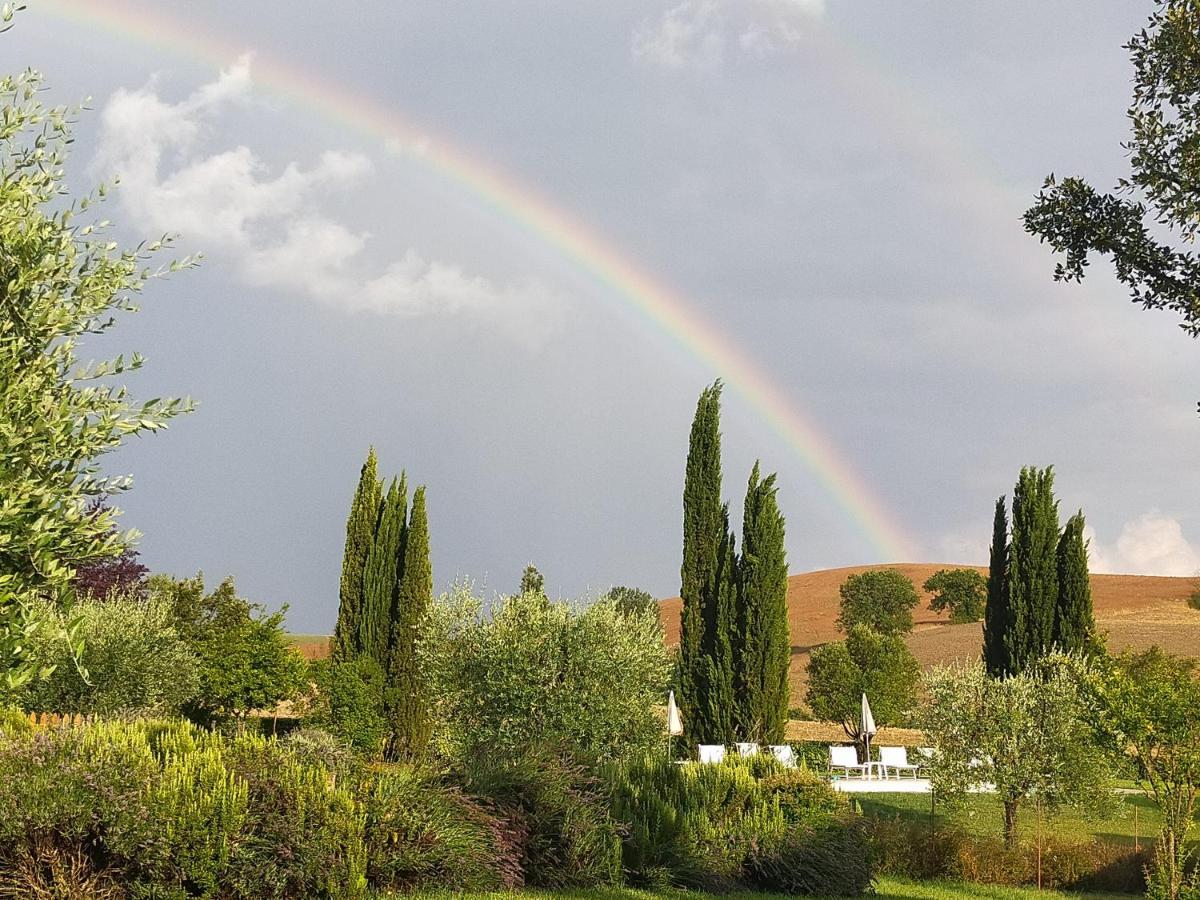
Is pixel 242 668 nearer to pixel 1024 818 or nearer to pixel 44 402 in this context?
pixel 1024 818

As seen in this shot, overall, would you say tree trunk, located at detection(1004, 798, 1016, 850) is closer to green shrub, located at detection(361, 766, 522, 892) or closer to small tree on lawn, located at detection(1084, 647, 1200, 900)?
small tree on lawn, located at detection(1084, 647, 1200, 900)

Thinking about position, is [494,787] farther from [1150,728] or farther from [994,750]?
[994,750]

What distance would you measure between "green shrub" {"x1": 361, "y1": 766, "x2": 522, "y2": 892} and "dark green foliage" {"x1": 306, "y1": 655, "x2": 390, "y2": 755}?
19.1 m

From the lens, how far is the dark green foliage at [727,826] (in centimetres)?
1456

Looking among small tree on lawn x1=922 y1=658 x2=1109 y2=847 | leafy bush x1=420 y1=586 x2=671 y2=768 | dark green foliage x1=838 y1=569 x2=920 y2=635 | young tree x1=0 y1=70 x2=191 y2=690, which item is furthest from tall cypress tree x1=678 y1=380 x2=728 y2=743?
dark green foliage x1=838 y1=569 x2=920 y2=635

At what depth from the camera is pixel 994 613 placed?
33531 millimetres

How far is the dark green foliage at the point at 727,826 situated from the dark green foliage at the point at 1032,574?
19030 millimetres

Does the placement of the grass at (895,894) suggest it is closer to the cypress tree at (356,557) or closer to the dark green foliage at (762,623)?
the dark green foliage at (762,623)

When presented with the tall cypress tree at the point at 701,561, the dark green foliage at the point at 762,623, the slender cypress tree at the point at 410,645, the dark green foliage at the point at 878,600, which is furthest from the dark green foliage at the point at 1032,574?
the dark green foliage at the point at 878,600

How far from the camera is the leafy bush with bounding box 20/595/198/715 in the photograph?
1049 inches

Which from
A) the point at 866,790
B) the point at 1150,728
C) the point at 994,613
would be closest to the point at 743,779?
the point at 1150,728

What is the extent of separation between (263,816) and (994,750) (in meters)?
14.3

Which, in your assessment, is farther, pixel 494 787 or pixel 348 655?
pixel 348 655

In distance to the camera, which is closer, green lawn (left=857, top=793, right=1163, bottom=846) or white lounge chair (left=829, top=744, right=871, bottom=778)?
green lawn (left=857, top=793, right=1163, bottom=846)
